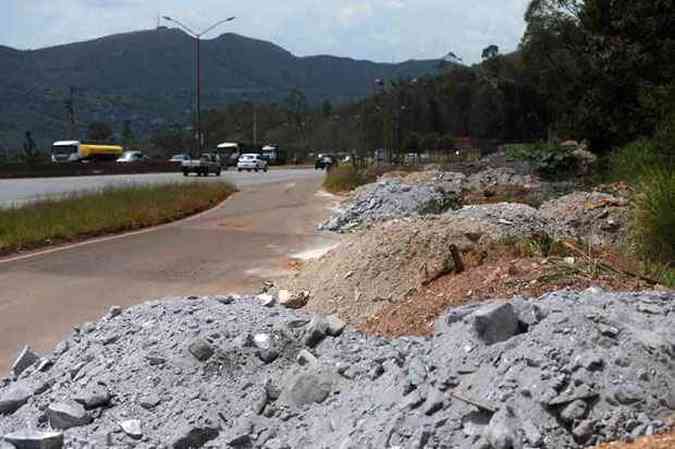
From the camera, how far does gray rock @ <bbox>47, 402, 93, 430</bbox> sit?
5.83 m

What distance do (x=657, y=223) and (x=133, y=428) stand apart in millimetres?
6663

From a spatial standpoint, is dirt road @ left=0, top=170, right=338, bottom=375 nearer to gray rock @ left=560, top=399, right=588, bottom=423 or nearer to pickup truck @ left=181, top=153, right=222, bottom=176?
gray rock @ left=560, top=399, right=588, bottom=423

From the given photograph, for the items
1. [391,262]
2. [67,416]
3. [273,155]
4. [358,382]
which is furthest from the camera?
[273,155]

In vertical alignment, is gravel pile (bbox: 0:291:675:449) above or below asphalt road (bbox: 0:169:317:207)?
above

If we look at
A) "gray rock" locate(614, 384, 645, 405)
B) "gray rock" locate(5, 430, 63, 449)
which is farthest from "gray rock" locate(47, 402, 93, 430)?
"gray rock" locate(614, 384, 645, 405)

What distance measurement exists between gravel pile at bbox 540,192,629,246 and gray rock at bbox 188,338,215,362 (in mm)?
5998

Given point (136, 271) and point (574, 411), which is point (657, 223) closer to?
point (574, 411)

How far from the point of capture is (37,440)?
18.3 ft

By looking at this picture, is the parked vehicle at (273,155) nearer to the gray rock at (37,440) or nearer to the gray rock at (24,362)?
the gray rock at (24,362)

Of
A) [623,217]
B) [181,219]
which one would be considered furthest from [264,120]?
[623,217]

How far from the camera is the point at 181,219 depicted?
2312cm

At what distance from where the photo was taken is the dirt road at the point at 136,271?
1037 cm

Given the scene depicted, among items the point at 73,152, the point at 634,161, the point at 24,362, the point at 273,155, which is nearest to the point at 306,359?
the point at 24,362

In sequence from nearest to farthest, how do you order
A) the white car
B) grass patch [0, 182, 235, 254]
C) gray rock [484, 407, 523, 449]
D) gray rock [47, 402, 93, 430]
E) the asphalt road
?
gray rock [484, 407, 523, 449] < gray rock [47, 402, 93, 430] < grass patch [0, 182, 235, 254] < the asphalt road < the white car
